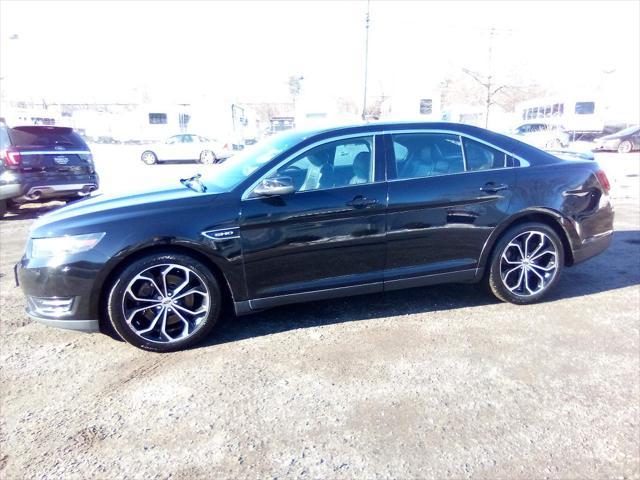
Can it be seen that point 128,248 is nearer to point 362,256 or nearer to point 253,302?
point 253,302

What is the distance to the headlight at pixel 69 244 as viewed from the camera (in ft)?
Answer: 10.0

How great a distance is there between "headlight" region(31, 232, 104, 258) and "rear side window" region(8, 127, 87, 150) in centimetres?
587

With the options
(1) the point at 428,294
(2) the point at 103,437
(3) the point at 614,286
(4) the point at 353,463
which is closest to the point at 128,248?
(2) the point at 103,437

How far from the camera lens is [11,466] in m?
2.21

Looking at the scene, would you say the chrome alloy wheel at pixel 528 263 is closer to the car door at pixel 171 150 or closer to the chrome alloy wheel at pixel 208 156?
the chrome alloy wheel at pixel 208 156

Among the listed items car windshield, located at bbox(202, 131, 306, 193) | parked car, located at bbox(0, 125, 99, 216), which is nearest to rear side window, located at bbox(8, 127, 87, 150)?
parked car, located at bbox(0, 125, 99, 216)

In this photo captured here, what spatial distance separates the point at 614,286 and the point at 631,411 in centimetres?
219

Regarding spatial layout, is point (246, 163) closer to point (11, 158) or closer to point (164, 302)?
point (164, 302)

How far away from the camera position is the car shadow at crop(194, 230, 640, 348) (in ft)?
→ 11.9

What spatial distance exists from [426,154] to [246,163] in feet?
4.93

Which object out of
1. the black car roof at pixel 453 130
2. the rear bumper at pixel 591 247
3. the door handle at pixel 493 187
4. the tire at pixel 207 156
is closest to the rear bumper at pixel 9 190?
the black car roof at pixel 453 130

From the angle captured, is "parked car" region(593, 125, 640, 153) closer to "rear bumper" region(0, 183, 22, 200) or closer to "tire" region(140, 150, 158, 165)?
"tire" region(140, 150, 158, 165)

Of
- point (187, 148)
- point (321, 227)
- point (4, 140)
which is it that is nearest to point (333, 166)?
point (321, 227)

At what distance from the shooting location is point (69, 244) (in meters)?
3.07
